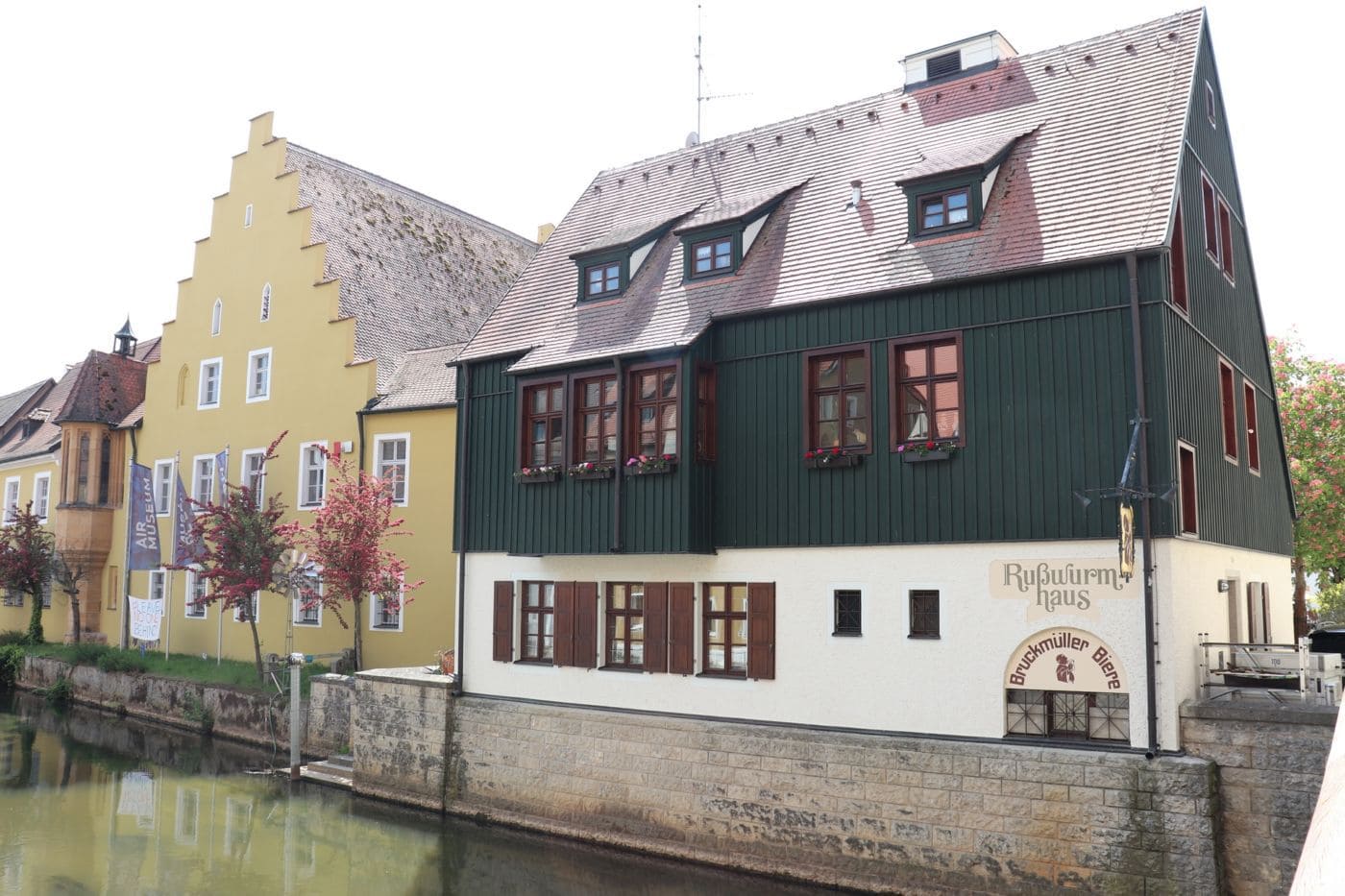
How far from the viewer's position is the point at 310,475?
2489cm

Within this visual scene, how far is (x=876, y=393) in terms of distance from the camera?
1302 centimetres

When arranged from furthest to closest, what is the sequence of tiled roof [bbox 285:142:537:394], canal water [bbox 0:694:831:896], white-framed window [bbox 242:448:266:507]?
1. tiled roof [bbox 285:142:537:394]
2. white-framed window [bbox 242:448:266:507]
3. canal water [bbox 0:694:831:896]

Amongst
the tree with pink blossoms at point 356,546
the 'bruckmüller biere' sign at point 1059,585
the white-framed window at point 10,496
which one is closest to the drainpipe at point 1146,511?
the 'bruckmüller biere' sign at point 1059,585

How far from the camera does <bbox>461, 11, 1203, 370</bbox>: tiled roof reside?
1252 cm

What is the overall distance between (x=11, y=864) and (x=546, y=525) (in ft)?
26.8

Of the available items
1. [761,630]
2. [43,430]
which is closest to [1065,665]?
[761,630]

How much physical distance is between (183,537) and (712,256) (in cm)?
1712

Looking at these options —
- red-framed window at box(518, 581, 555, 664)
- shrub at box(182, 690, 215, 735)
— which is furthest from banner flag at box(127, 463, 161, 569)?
red-framed window at box(518, 581, 555, 664)

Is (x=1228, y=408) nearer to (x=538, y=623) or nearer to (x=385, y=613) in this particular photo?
(x=538, y=623)

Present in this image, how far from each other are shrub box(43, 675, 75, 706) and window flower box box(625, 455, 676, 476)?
830 inches

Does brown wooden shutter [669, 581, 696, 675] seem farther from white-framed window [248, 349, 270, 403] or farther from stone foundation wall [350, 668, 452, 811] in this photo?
white-framed window [248, 349, 270, 403]

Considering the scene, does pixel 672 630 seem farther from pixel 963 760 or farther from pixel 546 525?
pixel 963 760

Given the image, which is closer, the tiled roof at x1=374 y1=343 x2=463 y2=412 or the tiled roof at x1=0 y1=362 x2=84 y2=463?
the tiled roof at x1=374 y1=343 x2=463 y2=412

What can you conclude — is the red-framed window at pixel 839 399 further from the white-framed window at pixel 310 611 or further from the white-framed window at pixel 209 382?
the white-framed window at pixel 209 382
